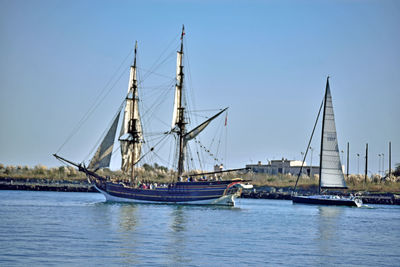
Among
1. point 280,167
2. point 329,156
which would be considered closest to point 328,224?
point 329,156

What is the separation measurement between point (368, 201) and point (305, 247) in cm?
7005

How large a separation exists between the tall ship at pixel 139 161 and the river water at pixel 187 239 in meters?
16.6

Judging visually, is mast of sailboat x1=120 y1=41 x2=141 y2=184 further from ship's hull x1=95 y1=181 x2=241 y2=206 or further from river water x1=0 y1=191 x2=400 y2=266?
river water x1=0 y1=191 x2=400 y2=266

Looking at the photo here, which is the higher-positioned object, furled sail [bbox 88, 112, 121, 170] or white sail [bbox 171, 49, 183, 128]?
white sail [bbox 171, 49, 183, 128]

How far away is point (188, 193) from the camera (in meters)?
87.8

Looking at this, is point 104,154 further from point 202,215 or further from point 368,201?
point 368,201

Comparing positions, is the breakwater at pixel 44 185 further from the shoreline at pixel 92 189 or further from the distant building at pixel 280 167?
the distant building at pixel 280 167

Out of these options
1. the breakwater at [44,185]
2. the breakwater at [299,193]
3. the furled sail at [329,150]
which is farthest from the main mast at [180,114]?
the breakwater at [44,185]

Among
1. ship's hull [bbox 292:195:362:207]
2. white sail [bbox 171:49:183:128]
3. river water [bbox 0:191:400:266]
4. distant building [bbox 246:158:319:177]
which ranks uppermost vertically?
white sail [bbox 171:49:183:128]

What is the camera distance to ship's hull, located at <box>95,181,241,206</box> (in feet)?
284

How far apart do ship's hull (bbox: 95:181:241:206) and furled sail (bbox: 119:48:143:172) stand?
7033 millimetres


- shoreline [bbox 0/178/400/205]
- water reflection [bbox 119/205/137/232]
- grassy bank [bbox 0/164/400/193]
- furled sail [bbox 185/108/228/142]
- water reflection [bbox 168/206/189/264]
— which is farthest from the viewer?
grassy bank [bbox 0/164/400/193]

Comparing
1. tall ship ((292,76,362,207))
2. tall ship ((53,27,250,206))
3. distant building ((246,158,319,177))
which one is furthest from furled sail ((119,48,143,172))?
distant building ((246,158,319,177))

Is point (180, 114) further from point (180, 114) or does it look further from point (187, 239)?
point (187, 239)
